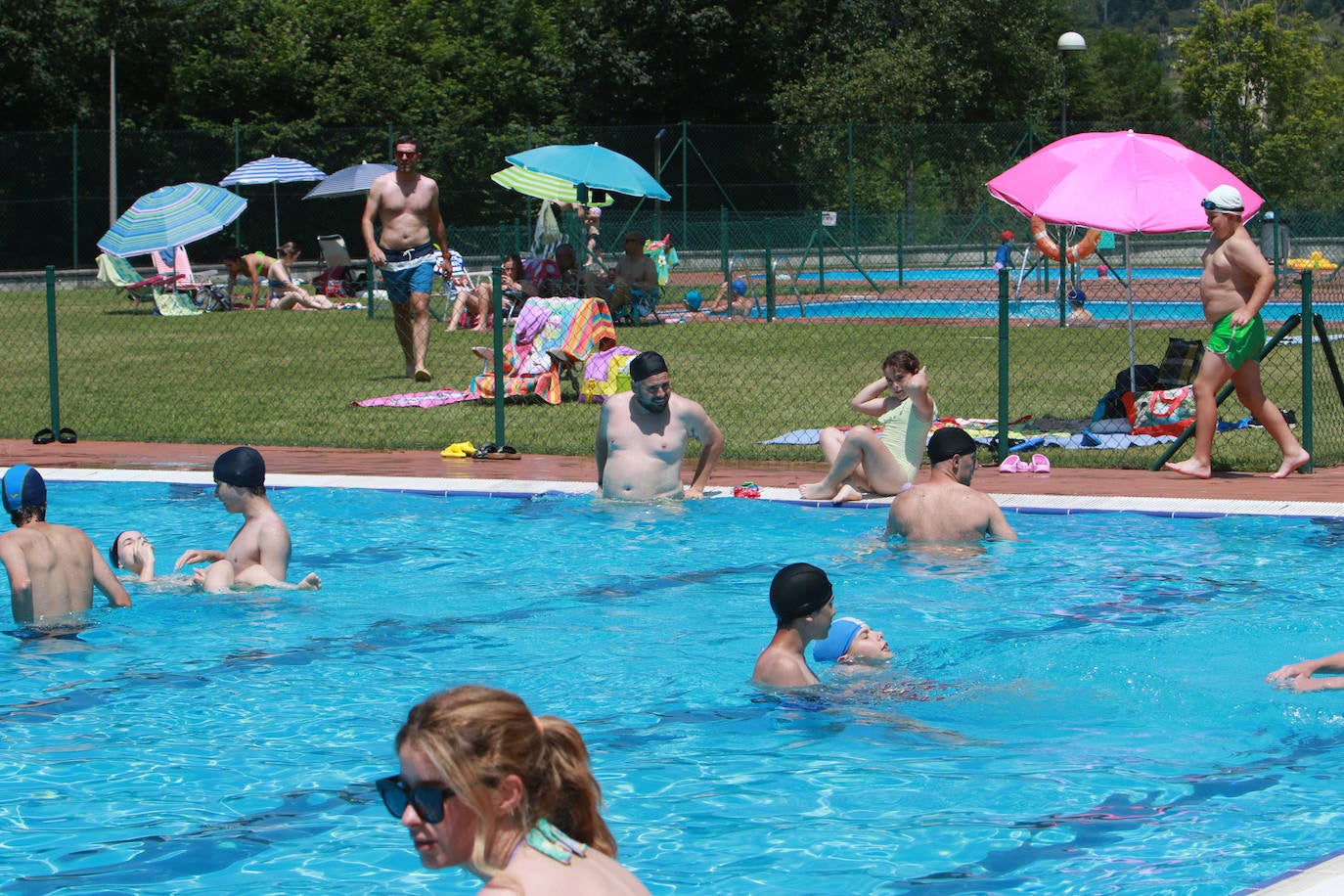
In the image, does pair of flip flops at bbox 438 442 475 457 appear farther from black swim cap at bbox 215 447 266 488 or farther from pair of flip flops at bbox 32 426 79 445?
black swim cap at bbox 215 447 266 488

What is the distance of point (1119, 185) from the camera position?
11484mm

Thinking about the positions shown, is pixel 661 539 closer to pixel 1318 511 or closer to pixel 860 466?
pixel 860 466

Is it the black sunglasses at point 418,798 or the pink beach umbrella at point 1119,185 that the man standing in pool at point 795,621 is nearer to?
the black sunglasses at point 418,798

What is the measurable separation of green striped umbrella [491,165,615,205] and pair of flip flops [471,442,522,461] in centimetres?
1212

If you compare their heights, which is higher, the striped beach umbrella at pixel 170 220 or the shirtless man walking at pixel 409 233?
the striped beach umbrella at pixel 170 220

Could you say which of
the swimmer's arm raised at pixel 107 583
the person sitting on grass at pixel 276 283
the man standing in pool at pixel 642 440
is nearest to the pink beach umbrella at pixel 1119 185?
the man standing in pool at pixel 642 440

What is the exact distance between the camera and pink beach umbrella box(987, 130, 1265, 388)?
1123 cm

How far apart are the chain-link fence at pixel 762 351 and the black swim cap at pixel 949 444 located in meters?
2.37

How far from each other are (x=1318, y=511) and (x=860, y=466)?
262 cm

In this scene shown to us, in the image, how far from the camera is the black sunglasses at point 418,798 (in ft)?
8.49

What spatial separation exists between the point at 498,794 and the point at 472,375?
45.9ft

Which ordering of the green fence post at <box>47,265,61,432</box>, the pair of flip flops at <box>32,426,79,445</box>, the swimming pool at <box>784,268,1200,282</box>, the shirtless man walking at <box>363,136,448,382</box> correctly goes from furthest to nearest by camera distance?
the swimming pool at <box>784,268,1200,282</box> → the shirtless man walking at <box>363,136,448,382</box> → the pair of flip flops at <box>32,426,79,445</box> → the green fence post at <box>47,265,61,432</box>

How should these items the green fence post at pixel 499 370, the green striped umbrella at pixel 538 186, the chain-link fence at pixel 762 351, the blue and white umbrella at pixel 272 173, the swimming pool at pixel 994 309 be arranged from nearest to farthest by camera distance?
the green fence post at pixel 499 370, the chain-link fence at pixel 762 351, the swimming pool at pixel 994 309, the green striped umbrella at pixel 538 186, the blue and white umbrella at pixel 272 173

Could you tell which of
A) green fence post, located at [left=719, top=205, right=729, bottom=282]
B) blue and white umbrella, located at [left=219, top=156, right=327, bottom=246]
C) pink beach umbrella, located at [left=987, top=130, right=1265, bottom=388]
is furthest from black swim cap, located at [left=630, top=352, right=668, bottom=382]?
blue and white umbrella, located at [left=219, top=156, right=327, bottom=246]
